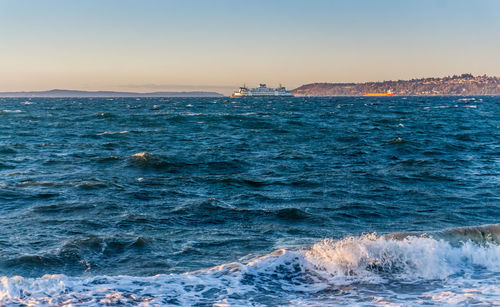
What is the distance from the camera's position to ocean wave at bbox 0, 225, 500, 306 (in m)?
5.51

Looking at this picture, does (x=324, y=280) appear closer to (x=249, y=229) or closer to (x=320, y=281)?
(x=320, y=281)

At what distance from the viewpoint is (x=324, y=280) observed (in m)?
6.32

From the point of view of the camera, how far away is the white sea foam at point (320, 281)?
550 centimetres

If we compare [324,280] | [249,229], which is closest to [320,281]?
[324,280]

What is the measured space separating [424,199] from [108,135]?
22463 mm

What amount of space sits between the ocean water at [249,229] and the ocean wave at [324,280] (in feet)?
0.08

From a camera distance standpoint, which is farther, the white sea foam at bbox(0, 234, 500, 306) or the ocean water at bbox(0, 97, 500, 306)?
the ocean water at bbox(0, 97, 500, 306)

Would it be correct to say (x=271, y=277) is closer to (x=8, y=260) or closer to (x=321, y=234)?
(x=321, y=234)

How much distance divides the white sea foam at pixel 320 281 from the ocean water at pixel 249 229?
0.02 metres

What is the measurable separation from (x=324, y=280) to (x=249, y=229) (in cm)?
306

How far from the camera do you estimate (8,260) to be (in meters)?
7.18

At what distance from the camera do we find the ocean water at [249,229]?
19.1 feet

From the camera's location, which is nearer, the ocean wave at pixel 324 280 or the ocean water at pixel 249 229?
the ocean wave at pixel 324 280

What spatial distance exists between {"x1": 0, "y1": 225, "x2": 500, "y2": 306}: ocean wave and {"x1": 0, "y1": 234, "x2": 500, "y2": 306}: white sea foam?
0.01 m
